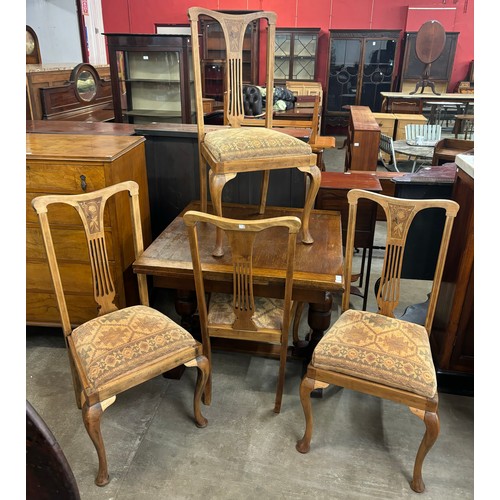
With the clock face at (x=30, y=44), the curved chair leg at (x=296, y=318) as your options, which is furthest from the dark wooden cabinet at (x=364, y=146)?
the clock face at (x=30, y=44)

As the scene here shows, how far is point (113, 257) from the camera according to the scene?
2109 mm

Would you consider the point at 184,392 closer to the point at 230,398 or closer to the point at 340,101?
the point at 230,398

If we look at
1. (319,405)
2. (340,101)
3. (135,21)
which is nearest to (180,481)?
(319,405)

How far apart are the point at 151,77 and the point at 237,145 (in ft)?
10.8

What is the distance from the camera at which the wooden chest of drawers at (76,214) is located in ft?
6.40

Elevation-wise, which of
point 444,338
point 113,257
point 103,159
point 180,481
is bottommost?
point 180,481

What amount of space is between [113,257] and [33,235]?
1.37 feet

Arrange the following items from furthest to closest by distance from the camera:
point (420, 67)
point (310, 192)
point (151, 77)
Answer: point (420, 67) < point (151, 77) < point (310, 192)

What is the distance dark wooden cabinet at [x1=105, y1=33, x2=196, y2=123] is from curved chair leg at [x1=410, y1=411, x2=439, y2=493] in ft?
13.0

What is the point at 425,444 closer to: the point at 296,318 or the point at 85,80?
the point at 296,318

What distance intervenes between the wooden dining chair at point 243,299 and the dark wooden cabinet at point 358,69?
687cm

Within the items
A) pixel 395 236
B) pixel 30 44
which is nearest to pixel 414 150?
pixel 395 236

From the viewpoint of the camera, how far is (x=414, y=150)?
4777mm

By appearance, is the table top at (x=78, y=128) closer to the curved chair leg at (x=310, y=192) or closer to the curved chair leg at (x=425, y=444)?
the curved chair leg at (x=310, y=192)
